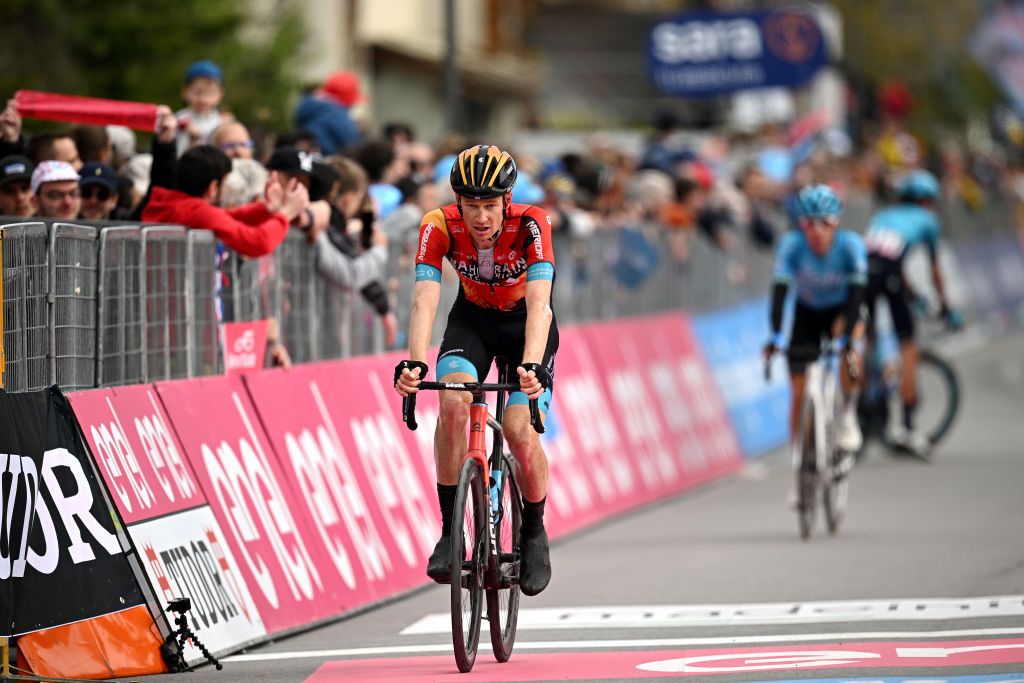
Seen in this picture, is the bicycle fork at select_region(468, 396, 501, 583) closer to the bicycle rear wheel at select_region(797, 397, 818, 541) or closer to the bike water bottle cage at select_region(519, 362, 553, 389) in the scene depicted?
the bike water bottle cage at select_region(519, 362, 553, 389)

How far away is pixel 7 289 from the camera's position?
337 inches

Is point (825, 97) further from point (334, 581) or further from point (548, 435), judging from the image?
point (334, 581)

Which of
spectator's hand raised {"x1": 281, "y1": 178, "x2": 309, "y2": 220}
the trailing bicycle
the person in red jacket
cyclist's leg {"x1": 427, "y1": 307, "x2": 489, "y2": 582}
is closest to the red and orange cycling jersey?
cyclist's leg {"x1": 427, "y1": 307, "x2": 489, "y2": 582}

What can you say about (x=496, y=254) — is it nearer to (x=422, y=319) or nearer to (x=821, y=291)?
(x=422, y=319)

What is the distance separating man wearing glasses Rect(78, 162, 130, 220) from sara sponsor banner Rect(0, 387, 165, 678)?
2.54 meters

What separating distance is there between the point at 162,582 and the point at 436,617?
7.73ft

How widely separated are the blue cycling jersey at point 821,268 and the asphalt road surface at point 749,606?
161 cm

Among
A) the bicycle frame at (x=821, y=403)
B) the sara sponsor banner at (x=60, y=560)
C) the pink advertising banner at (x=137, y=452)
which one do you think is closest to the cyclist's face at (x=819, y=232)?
the bicycle frame at (x=821, y=403)

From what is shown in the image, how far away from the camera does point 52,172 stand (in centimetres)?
1045

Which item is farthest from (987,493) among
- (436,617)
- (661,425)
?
(436,617)

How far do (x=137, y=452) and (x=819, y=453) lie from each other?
6.02 m

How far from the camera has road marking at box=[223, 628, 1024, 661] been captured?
31.2 ft

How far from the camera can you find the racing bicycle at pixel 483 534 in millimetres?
8641

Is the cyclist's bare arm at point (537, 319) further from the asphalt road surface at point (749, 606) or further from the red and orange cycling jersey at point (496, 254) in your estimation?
the asphalt road surface at point (749, 606)
